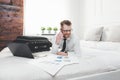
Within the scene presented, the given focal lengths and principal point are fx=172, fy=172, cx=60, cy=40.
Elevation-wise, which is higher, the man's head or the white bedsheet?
the man's head

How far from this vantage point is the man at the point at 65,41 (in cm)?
201

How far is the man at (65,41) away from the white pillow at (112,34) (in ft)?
3.29

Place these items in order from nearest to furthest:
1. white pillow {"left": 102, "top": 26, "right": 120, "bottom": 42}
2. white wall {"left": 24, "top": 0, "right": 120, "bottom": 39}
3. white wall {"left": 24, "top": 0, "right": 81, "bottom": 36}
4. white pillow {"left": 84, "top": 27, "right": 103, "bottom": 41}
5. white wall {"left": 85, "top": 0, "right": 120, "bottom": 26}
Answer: white pillow {"left": 102, "top": 26, "right": 120, "bottom": 42}, white pillow {"left": 84, "top": 27, "right": 103, "bottom": 41}, white wall {"left": 85, "top": 0, "right": 120, "bottom": 26}, white wall {"left": 24, "top": 0, "right": 120, "bottom": 39}, white wall {"left": 24, "top": 0, "right": 81, "bottom": 36}

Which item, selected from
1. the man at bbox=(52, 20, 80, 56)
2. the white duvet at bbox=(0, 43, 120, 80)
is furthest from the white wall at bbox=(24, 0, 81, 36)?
the white duvet at bbox=(0, 43, 120, 80)

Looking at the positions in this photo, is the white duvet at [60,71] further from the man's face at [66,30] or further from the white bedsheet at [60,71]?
Answer: the man's face at [66,30]

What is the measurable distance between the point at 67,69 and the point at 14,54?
0.63 m

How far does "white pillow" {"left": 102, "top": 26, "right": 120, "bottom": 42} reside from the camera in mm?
2841

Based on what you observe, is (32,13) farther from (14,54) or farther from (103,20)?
(14,54)

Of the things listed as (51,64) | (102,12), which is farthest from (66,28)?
(102,12)

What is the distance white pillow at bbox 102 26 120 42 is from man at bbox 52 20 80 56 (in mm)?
1001

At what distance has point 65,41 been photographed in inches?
84.9

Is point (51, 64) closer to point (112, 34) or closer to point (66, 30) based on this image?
point (66, 30)

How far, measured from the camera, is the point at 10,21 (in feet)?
12.9

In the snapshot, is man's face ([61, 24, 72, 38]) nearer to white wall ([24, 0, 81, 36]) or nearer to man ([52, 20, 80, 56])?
man ([52, 20, 80, 56])
